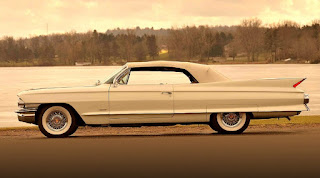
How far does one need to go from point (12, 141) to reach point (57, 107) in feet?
3.66

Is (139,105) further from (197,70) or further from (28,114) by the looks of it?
(28,114)

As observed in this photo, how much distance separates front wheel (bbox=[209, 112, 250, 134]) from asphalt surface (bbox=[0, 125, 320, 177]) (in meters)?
0.21

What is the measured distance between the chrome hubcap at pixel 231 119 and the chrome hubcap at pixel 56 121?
3267 millimetres

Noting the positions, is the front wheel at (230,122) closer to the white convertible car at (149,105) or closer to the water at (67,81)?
the white convertible car at (149,105)

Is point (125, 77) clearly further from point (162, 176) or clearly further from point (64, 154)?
point (162, 176)

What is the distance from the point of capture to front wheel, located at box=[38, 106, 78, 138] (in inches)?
475

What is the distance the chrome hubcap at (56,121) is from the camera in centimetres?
1212

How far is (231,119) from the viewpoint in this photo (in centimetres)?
1230

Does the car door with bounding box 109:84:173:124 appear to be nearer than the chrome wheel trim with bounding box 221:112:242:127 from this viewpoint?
Yes

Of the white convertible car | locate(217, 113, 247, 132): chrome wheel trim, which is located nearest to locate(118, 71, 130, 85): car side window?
the white convertible car

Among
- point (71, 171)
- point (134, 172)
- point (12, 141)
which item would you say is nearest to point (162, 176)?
point (134, 172)

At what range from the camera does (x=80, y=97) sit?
1208 centimetres

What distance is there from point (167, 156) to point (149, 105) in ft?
9.03

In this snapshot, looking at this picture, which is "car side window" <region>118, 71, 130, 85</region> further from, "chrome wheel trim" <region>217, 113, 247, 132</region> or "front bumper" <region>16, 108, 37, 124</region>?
"chrome wheel trim" <region>217, 113, 247, 132</region>
